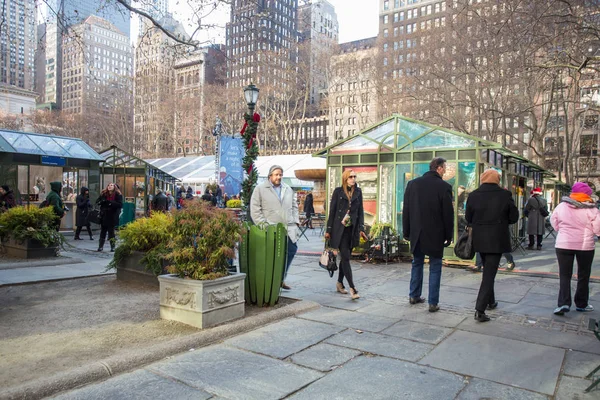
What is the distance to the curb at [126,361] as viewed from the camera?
2.96 m

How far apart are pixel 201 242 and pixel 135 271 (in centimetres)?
276

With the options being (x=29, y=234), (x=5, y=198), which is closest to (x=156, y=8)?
(x=29, y=234)

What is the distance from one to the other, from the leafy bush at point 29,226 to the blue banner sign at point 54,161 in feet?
21.0

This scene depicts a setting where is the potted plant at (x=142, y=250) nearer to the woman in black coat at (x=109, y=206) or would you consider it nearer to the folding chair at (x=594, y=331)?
the woman in black coat at (x=109, y=206)

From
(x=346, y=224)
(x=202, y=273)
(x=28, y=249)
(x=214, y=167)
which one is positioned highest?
(x=214, y=167)

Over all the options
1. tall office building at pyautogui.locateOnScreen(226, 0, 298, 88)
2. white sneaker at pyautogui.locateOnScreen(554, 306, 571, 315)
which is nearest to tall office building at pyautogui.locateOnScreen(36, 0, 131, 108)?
tall office building at pyautogui.locateOnScreen(226, 0, 298, 88)

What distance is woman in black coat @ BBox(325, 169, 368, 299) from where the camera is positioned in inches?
241

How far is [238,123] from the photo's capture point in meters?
45.7

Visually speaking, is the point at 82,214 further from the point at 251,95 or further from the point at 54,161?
the point at 251,95

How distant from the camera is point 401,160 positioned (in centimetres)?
1045

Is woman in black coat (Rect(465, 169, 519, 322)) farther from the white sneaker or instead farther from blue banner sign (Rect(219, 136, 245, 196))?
blue banner sign (Rect(219, 136, 245, 196))

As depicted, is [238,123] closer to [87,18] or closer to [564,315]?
[87,18]

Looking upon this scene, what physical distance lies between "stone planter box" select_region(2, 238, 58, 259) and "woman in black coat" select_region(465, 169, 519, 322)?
343 inches

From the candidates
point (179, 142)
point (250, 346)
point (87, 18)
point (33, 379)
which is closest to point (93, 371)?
point (33, 379)
